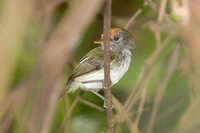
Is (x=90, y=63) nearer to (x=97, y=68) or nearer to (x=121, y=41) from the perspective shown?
(x=97, y=68)

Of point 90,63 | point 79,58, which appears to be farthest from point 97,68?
point 79,58

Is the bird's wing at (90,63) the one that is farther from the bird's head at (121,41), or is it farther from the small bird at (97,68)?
the bird's head at (121,41)

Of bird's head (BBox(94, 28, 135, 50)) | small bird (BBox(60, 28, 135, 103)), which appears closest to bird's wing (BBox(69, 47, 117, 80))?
small bird (BBox(60, 28, 135, 103))

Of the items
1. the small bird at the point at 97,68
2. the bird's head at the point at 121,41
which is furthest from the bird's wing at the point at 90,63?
the bird's head at the point at 121,41

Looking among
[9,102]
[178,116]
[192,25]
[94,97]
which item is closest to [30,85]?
[9,102]

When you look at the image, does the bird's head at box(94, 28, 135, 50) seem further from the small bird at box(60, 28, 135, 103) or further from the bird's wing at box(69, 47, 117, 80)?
the bird's wing at box(69, 47, 117, 80)

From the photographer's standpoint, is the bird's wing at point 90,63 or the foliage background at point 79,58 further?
the bird's wing at point 90,63

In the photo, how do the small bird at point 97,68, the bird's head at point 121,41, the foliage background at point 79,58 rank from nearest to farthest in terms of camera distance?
the foliage background at point 79,58, the small bird at point 97,68, the bird's head at point 121,41

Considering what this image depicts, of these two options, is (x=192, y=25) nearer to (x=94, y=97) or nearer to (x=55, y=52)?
(x=55, y=52)
